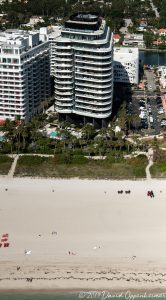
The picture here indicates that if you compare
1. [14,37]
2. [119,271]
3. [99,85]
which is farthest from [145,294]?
[14,37]

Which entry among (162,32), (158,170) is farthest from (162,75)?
(158,170)

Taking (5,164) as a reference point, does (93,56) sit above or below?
above

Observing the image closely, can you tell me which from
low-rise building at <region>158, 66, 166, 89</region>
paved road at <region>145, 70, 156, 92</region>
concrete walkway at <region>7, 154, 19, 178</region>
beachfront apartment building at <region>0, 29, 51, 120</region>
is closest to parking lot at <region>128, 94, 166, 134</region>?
paved road at <region>145, 70, 156, 92</region>

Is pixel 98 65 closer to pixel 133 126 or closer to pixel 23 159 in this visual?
pixel 133 126

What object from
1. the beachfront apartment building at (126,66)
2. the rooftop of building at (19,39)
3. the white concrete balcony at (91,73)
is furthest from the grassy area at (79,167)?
the beachfront apartment building at (126,66)

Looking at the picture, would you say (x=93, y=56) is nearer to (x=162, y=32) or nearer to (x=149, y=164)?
(x=149, y=164)

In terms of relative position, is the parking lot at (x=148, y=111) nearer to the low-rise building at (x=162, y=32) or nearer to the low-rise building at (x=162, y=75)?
the low-rise building at (x=162, y=75)
